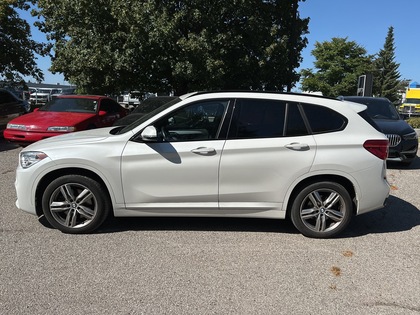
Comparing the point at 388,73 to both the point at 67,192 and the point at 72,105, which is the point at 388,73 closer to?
the point at 72,105

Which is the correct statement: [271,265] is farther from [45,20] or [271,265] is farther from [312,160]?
[45,20]

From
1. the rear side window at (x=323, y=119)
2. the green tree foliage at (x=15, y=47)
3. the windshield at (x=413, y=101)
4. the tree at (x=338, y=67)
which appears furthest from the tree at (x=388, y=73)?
the rear side window at (x=323, y=119)

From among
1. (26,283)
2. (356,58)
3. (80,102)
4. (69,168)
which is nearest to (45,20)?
(80,102)

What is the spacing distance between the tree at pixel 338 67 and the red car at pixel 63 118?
50.6 m

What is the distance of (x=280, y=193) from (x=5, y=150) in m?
8.84

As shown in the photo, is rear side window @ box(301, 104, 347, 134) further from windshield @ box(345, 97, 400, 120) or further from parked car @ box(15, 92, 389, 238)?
windshield @ box(345, 97, 400, 120)

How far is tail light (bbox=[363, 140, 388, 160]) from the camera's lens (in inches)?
179

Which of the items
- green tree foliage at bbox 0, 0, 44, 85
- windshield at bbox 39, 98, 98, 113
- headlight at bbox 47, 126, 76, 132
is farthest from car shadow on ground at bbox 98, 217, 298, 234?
green tree foliage at bbox 0, 0, 44, 85

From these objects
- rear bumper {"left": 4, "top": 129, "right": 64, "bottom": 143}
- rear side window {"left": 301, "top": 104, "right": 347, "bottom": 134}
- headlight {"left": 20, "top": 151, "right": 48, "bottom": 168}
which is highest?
rear side window {"left": 301, "top": 104, "right": 347, "bottom": 134}

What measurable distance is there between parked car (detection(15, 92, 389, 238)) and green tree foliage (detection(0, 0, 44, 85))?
13470 millimetres

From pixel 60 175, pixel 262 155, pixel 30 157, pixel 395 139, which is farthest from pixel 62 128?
pixel 395 139

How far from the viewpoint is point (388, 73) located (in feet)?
256

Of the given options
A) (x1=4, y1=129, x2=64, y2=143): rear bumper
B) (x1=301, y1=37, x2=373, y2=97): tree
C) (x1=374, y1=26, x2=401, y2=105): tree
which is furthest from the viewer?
(x1=374, y1=26, x2=401, y2=105): tree

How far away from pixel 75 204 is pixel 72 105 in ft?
22.4
